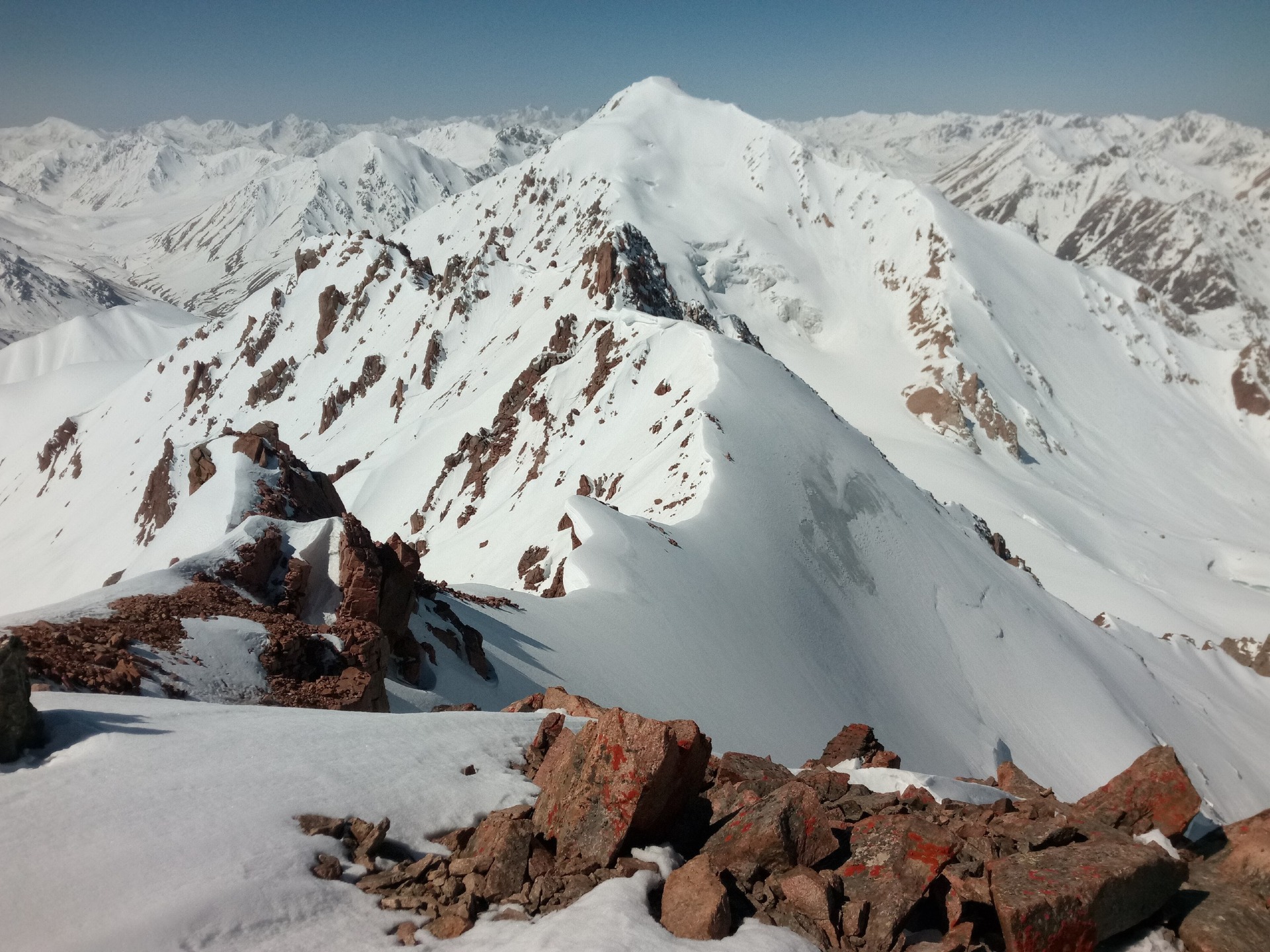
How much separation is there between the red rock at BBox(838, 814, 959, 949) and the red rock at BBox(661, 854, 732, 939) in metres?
1.29

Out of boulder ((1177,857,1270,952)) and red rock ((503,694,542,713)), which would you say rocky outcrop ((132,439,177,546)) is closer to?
red rock ((503,694,542,713))

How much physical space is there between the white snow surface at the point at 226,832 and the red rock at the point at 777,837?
80 cm

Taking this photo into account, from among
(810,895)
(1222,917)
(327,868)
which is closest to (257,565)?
(327,868)

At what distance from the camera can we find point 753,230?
405 feet

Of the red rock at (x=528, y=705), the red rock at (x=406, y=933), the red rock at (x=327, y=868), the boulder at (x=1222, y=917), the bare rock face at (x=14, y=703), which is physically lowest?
the red rock at (x=528, y=705)

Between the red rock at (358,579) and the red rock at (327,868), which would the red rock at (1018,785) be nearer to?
the red rock at (327,868)

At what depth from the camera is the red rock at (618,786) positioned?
7203 mm

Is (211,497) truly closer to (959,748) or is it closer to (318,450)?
(959,748)

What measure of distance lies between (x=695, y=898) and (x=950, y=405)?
304 ft

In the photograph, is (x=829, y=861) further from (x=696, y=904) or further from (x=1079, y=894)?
(x=1079, y=894)

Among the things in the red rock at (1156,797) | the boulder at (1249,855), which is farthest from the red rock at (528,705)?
the boulder at (1249,855)

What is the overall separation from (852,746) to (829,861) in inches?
249

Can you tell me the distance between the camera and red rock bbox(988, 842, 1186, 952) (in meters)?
5.95

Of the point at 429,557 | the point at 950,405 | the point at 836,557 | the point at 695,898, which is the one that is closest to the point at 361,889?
the point at 695,898
